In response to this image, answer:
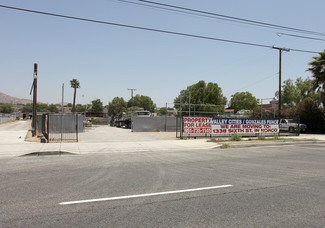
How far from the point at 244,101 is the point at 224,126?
7155 centimetres

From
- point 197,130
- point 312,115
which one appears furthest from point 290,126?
point 197,130

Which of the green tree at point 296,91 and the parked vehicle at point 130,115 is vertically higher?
the green tree at point 296,91

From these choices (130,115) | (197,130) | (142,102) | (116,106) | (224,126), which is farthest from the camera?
(142,102)

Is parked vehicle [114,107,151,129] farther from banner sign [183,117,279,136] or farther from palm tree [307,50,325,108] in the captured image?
palm tree [307,50,325,108]

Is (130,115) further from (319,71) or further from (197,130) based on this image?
(319,71)

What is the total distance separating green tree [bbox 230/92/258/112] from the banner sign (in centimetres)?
6777

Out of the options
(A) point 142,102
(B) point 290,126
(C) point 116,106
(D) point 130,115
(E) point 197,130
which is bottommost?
(E) point 197,130

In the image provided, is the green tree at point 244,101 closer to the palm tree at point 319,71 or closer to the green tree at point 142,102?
the green tree at point 142,102

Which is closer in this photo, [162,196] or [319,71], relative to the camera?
[162,196]

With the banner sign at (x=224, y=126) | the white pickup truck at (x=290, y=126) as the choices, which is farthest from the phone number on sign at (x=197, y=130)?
the white pickup truck at (x=290, y=126)

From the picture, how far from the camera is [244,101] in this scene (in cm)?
8781

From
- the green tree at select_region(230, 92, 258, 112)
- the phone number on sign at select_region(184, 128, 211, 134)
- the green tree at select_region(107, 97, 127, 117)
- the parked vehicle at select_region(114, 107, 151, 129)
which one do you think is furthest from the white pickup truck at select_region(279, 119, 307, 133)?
the green tree at select_region(107, 97, 127, 117)

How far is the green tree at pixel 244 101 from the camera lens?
87000 mm

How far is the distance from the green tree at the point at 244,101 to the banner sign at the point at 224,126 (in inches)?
2668
